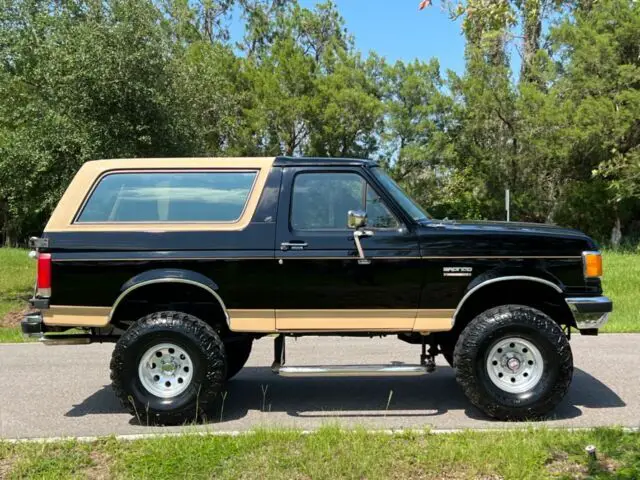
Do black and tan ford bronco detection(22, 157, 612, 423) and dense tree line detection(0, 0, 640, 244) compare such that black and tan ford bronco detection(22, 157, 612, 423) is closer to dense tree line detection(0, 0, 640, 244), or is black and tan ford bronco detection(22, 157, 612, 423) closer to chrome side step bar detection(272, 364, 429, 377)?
chrome side step bar detection(272, 364, 429, 377)

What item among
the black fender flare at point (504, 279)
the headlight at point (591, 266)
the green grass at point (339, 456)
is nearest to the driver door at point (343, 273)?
the black fender flare at point (504, 279)

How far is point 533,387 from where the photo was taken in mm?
5289

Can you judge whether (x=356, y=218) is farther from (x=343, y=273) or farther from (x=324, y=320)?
(x=324, y=320)

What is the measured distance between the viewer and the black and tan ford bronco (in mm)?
5238

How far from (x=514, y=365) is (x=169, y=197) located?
3366 mm

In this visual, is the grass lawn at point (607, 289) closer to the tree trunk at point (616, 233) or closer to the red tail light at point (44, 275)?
the tree trunk at point (616, 233)

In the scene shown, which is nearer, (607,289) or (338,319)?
(338,319)

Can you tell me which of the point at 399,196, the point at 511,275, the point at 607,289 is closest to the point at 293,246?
the point at 399,196

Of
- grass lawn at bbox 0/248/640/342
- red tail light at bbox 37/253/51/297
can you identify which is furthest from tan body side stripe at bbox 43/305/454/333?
grass lawn at bbox 0/248/640/342

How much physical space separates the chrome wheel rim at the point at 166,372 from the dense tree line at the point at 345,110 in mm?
9140

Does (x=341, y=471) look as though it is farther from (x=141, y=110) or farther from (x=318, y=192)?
(x=141, y=110)

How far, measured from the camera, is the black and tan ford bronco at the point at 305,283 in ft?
17.2

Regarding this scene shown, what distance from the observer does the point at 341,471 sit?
411 centimetres

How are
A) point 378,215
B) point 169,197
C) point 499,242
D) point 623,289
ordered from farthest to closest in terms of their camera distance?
point 623,289 < point 169,197 < point 378,215 < point 499,242
